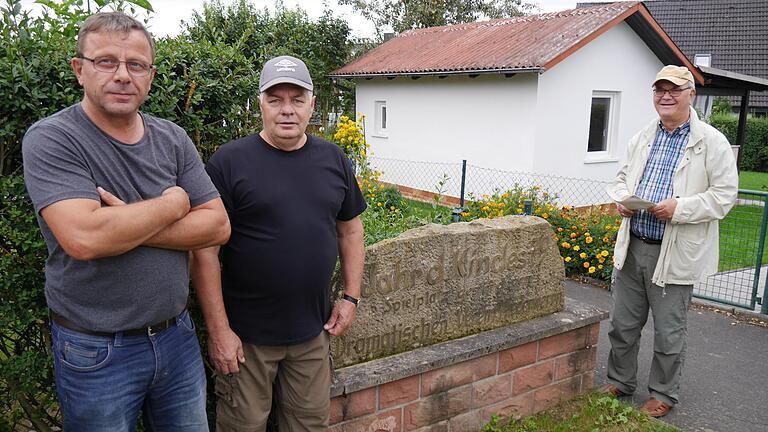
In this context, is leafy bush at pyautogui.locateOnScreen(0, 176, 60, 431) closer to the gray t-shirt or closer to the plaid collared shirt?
the gray t-shirt

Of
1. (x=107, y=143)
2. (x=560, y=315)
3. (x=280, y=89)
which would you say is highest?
(x=280, y=89)

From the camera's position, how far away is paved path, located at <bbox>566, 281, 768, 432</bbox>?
3.96m

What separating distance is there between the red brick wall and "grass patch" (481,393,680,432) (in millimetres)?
55

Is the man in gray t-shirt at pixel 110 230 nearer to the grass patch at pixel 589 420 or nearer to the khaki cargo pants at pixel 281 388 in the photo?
the khaki cargo pants at pixel 281 388

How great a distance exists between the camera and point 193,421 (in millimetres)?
2275

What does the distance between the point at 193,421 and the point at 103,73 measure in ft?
4.22

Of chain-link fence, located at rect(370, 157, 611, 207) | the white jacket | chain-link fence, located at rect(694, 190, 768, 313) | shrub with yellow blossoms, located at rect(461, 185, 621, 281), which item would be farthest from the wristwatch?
chain-link fence, located at rect(370, 157, 611, 207)

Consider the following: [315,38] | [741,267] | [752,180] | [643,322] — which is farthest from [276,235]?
[752,180]

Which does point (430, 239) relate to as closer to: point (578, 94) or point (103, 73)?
point (103, 73)

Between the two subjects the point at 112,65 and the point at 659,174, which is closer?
the point at 112,65

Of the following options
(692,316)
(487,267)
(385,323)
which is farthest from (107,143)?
(692,316)

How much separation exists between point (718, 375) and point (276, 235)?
3.91 metres

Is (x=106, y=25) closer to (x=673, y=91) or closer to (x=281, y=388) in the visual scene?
(x=281, y=388)

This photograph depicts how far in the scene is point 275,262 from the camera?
2391 mm
